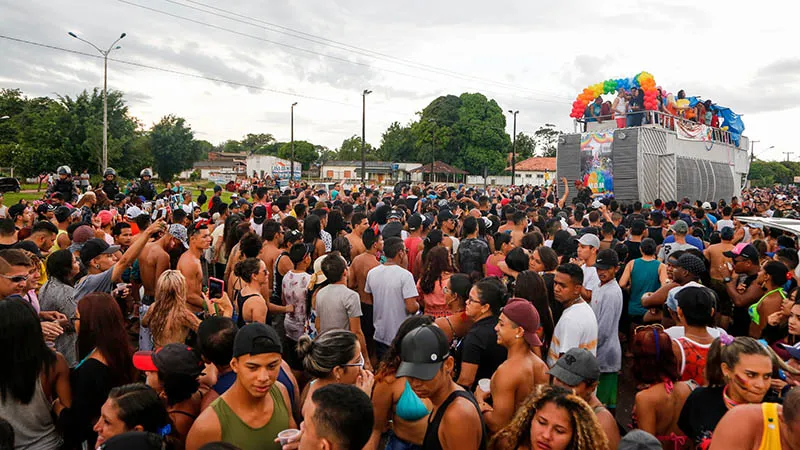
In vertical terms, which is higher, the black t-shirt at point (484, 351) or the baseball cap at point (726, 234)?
the baseball cap at point (726, 234)

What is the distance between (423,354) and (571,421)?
744mm

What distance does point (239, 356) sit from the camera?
2.57 metres

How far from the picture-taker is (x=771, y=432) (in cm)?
225

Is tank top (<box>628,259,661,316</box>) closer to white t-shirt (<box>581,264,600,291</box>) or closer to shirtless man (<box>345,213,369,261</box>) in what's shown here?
white t-shirt (<box>581,264,600,291</box>)

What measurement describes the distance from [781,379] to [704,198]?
70.8 ft

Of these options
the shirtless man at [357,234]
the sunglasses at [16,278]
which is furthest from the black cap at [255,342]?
the shirtless man at [357,234]


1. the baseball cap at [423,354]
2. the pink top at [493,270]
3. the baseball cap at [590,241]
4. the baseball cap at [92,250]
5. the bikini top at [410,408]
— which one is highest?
the baseball cap at [590,241]

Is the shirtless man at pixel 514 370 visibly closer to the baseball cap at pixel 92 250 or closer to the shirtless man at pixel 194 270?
the shirtless man at pixel 194 270

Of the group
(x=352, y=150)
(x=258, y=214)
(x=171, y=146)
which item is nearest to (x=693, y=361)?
(x=258, y=214)

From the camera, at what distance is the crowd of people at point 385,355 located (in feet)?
7.89

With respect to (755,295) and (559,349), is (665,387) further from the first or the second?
(755,295)

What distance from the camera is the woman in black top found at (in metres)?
2.97

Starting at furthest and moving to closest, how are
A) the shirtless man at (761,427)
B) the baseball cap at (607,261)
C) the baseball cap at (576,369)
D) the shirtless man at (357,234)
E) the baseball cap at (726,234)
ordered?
the shirtless man at (357,234) → the baseball cap at (726,234) → the baseball cap at (607,261) → the baseball cap at (576,369) → the shirtless man at (761,427)

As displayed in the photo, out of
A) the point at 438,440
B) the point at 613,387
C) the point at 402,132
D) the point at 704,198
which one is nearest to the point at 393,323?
the point at 613,387
